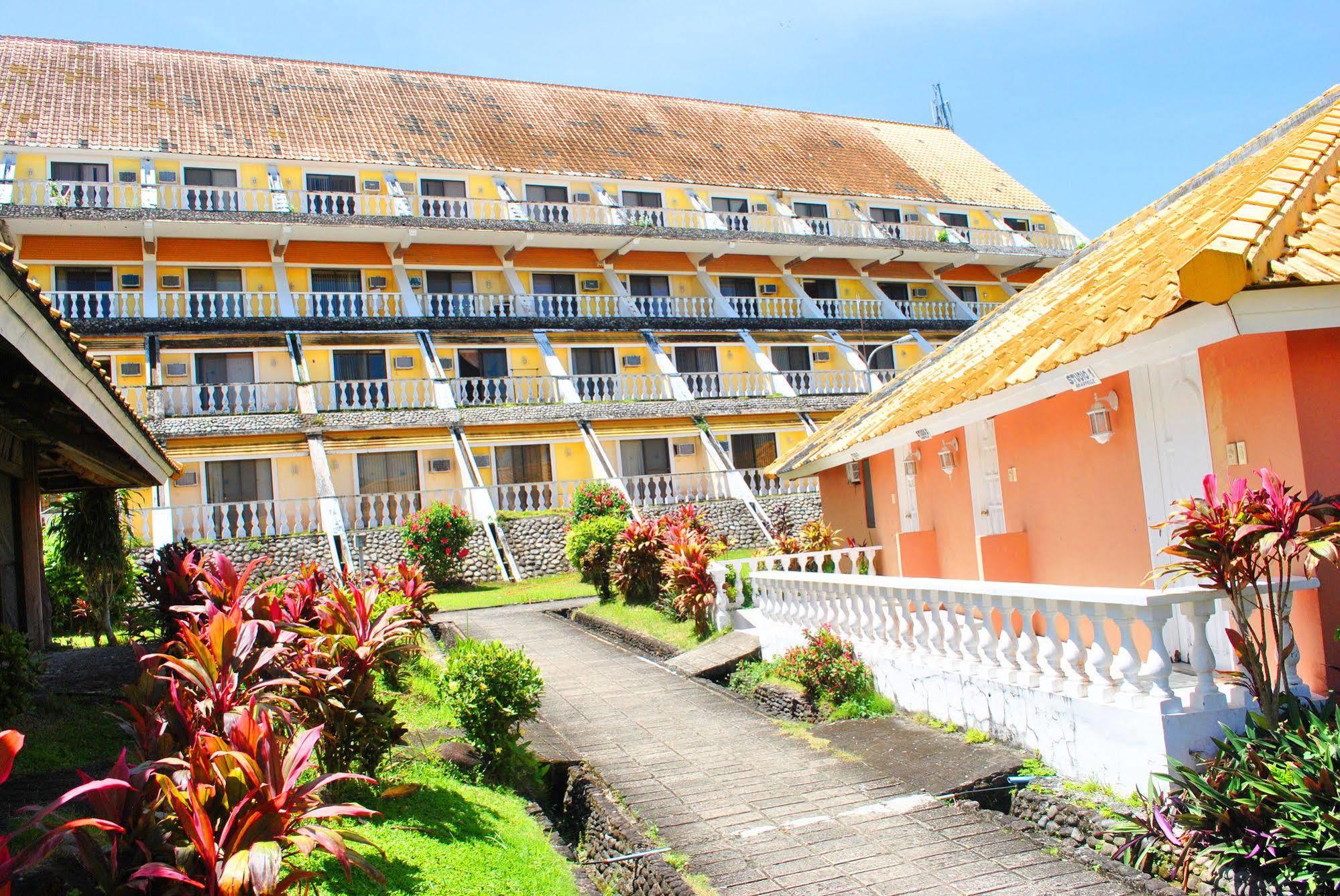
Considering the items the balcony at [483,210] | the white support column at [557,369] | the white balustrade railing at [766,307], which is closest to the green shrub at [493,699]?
the white support column at [557,369]

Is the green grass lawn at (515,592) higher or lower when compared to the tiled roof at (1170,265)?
lower

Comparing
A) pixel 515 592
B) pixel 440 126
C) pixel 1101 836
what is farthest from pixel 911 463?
pixel 440 126

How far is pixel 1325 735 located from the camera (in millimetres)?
4867

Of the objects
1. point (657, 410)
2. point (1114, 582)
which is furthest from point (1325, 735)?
point (657, 410)

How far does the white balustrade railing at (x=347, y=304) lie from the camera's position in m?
28.8

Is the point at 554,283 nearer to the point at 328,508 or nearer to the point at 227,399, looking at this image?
the point at 227,399

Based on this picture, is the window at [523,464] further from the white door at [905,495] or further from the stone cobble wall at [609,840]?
the stone cobble wall at [609,840]

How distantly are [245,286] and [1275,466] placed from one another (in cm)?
2866

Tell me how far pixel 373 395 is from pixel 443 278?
539 cm

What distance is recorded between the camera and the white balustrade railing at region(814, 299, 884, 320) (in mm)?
34875

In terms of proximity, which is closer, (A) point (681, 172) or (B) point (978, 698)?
(B) point (978, 698)

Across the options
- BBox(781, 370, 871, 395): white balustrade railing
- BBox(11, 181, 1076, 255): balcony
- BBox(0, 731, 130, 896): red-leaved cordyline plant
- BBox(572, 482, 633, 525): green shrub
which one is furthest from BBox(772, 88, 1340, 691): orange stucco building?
BBox(11, 181, 1076, 255): balcony

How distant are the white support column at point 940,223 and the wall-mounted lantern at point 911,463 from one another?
84.4 ft

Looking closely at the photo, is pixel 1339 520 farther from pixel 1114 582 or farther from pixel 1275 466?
pixel 1114 582
